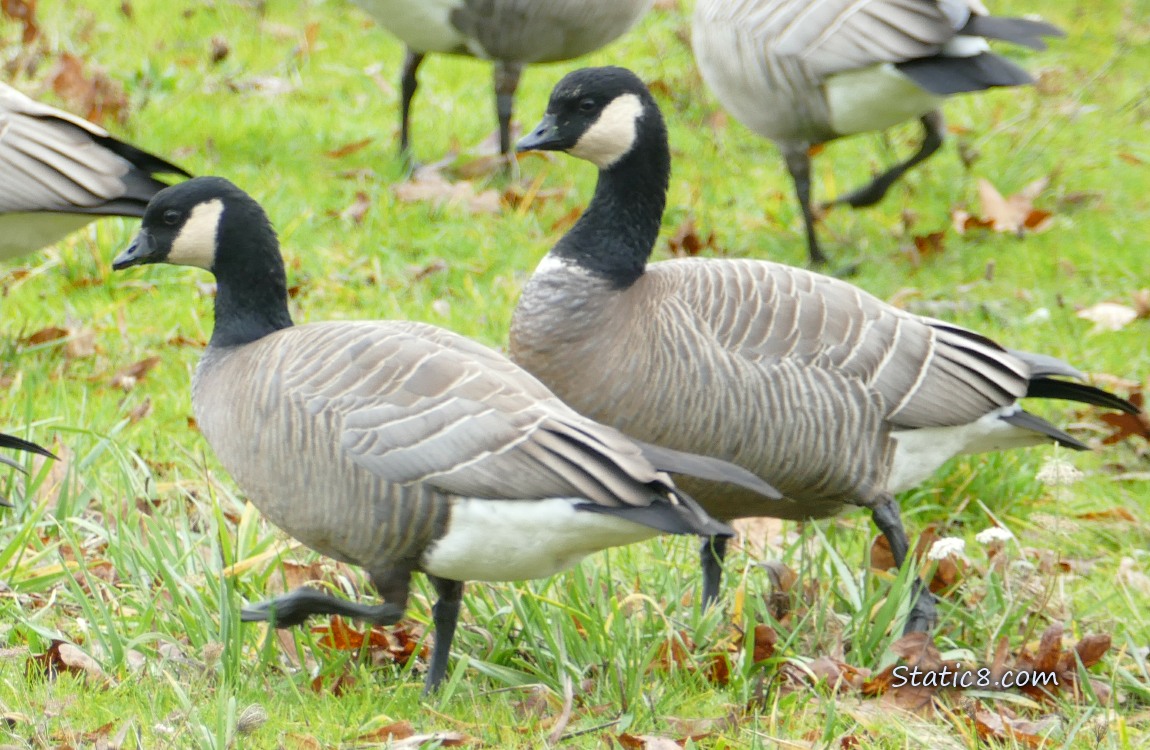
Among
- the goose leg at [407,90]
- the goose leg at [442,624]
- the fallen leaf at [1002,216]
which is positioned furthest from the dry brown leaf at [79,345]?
the fallen leaf at [1002,216]

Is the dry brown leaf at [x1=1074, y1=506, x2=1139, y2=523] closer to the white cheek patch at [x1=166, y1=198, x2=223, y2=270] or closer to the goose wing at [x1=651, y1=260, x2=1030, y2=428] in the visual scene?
the goose wing at [x1=651, y1=260, x2=1030, y2=428]

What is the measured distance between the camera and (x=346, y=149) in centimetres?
769

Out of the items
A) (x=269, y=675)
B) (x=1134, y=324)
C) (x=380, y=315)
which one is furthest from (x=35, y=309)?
(x=1134, y=324)

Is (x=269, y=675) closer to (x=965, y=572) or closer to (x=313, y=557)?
(x=313, y=557)

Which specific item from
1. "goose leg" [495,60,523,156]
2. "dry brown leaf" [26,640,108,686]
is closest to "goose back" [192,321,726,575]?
"dry brown leaf" [26,640,108,686]

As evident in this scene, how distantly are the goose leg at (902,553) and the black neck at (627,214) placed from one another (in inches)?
40.2

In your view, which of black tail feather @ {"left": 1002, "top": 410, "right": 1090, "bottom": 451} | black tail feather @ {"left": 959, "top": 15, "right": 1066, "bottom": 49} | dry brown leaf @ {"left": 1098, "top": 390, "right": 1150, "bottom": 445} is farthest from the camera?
black tail feather @ {"left": 959, "top": 15, "right": 1066, "bottom": 49}

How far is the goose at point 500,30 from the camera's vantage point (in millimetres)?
7453

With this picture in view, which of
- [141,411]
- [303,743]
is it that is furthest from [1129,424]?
[141,411]

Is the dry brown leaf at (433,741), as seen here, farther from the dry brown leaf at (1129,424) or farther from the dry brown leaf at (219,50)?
the dry brown leaf at (219,50)

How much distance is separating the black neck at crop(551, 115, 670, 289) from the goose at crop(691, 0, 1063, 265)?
229 cm

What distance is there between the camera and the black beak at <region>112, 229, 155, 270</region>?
399 centimetres

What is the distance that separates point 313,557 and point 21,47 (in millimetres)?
5009

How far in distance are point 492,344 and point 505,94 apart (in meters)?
2.20
